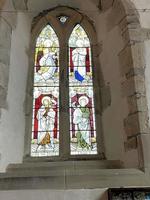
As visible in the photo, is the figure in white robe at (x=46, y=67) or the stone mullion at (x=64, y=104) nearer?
the stone mullion at (x=64, y=104)

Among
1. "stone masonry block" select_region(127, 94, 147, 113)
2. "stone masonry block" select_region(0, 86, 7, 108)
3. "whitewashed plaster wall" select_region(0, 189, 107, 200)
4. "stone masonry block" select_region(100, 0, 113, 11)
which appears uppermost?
"stone masonry block" select_region(100, 0, 113, 11)

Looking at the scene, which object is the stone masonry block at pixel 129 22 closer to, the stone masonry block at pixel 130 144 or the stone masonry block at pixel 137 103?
the stone masonry block at pixel 137 103

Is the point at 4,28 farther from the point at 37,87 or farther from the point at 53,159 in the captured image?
the point at 53,159

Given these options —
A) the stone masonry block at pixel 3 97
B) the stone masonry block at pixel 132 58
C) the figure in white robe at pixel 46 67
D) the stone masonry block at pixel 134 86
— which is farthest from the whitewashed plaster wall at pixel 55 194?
the figure in white robe at pixel 46 67

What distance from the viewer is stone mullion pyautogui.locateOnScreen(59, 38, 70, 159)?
338 centimetres

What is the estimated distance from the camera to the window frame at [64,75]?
3373 millimetres

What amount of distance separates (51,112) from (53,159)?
1.91 ft

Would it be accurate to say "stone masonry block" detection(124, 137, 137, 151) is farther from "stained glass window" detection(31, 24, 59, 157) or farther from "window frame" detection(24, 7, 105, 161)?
"stained glass window" detection(31, 24, 59, 157)

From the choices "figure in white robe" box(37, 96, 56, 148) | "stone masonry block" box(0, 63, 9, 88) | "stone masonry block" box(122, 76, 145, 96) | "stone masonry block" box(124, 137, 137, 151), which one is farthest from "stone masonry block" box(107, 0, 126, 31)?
"stone masonry block" box(124, 137, 137, 151)

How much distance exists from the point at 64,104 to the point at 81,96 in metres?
0.24

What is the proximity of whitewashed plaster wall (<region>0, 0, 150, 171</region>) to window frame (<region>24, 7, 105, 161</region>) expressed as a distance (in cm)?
7

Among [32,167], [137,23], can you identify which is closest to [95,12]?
[137,23]

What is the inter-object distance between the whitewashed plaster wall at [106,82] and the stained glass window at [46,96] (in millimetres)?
156

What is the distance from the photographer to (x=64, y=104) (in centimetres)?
361
